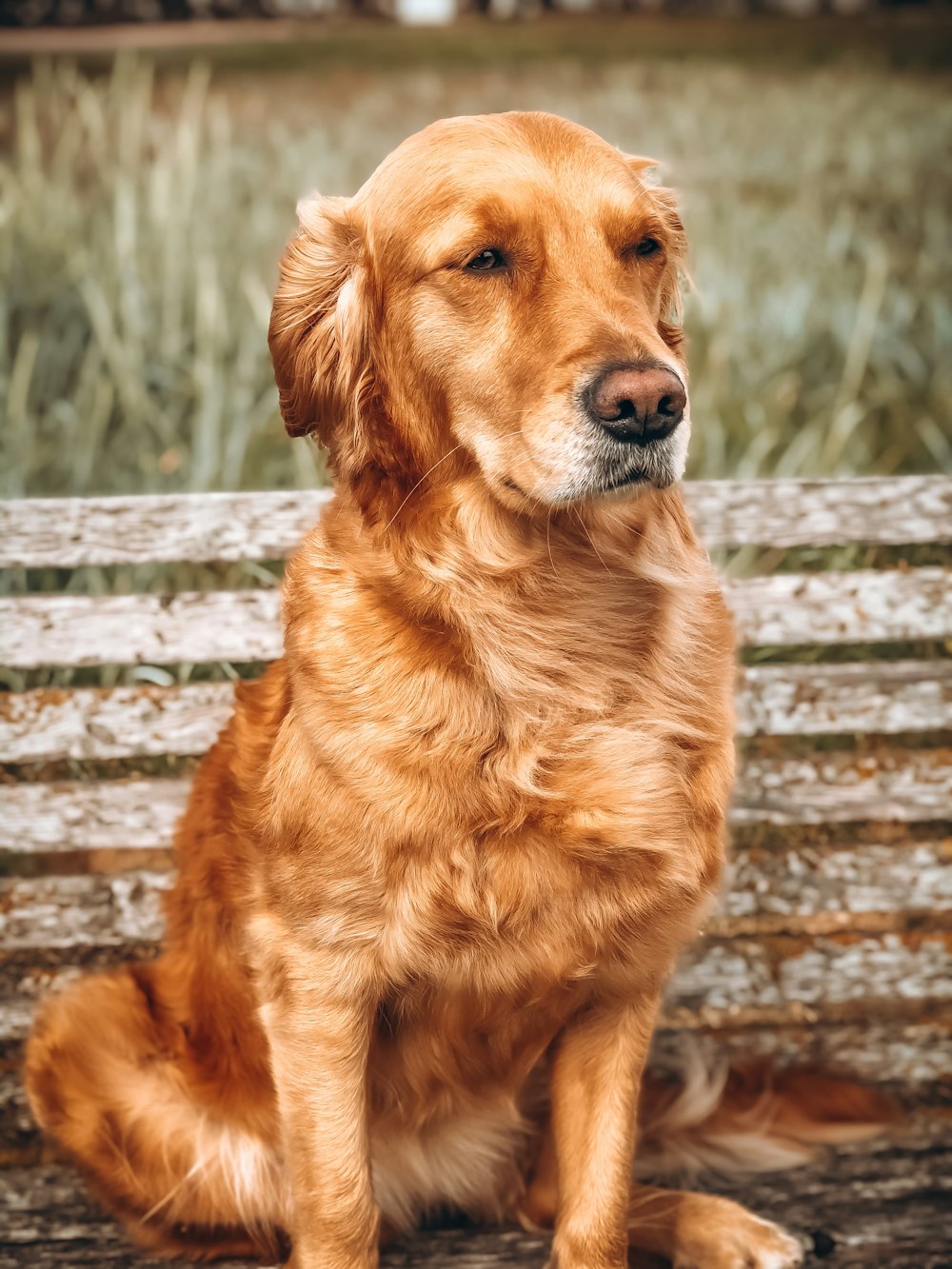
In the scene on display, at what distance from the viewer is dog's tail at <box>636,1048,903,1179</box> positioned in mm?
2010

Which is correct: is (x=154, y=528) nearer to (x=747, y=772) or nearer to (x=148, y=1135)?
(x=148, y=1135)

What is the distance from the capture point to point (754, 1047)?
7.30 feet

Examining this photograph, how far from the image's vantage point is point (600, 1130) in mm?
1609

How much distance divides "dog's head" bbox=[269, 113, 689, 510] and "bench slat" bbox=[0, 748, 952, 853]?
2.81 feet

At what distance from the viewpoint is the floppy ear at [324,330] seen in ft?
5.10

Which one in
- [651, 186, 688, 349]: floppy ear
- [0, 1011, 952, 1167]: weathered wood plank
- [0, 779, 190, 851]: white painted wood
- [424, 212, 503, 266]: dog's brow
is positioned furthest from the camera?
[0, 1011, 952, 1167]: weathered wood plank

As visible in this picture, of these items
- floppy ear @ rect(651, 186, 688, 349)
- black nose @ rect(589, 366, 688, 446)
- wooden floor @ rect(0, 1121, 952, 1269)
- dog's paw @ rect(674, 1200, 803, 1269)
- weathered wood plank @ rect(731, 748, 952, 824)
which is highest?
floppy ear @ rect(651, 186, 688, 349)

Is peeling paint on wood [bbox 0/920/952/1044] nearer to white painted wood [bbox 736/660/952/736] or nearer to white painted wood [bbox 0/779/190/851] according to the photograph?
white painted wood [bbox 736/660/952/736]

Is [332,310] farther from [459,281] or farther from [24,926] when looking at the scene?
[24,926]

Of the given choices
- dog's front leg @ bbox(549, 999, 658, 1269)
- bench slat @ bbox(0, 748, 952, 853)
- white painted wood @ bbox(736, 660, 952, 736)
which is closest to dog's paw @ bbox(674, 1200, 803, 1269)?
dog's front leg @ bbox(549, 999, 658, 1269)

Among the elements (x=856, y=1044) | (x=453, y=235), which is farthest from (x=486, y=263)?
(x=856, y=1044)

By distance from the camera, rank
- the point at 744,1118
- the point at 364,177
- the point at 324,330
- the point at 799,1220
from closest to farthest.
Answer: the point at 324,330
the point at 799,1220
the point at 744,1118
the point at 364,177

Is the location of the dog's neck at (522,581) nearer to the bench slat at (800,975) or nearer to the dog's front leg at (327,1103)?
the dog's front leg at (327,1103)

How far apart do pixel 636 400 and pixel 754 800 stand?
106cm
